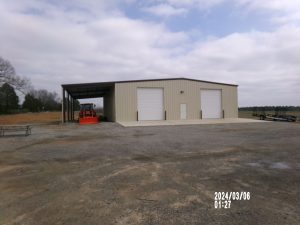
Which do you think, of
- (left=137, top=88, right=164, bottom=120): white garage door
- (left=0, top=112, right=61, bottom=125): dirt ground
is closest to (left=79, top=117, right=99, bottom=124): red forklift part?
(left=137, top=88, right=164, bottom=120): white garage door

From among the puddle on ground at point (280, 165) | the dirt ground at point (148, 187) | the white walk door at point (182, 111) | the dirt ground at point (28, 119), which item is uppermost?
the white walk door at point (182, 111)

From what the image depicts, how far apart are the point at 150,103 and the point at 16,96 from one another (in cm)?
5539

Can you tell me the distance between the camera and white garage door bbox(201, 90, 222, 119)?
26.2 m

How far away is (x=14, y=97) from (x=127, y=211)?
7147cm

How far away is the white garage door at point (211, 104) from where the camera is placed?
26188 mm

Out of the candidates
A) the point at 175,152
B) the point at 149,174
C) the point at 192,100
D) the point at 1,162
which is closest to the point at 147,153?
the point at 175,152

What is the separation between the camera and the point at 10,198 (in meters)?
4.03

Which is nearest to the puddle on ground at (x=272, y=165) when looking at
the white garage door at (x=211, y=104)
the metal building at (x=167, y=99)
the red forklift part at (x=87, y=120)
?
the metal building at (x=167, y=99)

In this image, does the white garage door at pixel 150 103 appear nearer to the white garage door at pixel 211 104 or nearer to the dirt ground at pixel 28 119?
the white garage door at pixel 211 104

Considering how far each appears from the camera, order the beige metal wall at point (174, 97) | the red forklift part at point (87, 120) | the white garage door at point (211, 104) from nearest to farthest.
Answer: the red forklift part at point (87, 120)
the beige metal wall at point (174, 97)
the white garage door at point (211, 104)

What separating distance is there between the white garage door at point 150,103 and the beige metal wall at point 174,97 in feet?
1.30

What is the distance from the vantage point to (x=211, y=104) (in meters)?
26.5

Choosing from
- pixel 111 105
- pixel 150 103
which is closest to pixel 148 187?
pixel 150 103

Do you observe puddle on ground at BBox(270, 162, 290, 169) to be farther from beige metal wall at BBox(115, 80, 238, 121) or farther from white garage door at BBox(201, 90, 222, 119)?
white garage door at BBox(201, 90, 222, 119)
